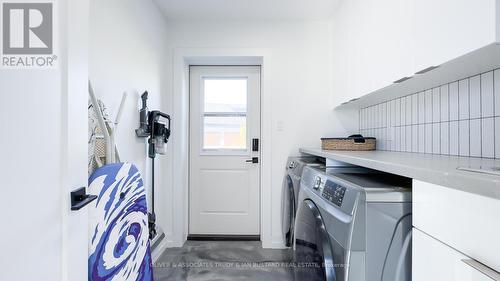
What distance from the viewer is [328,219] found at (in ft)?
3.30

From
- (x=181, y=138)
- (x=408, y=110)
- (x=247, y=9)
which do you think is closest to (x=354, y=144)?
(x=408, y=110)

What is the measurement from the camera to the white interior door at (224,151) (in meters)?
2.85

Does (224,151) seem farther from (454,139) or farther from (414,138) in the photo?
(454,139)

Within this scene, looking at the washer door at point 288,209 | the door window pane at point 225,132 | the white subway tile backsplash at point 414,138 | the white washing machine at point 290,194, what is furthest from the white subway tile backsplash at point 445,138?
the door window pane at point 225,132

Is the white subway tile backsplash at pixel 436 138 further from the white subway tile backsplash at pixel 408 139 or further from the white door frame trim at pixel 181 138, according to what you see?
the white door frame trim at pixel 181 138

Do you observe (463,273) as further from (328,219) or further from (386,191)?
(328,219)

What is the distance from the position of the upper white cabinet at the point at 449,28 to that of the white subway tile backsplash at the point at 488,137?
1.39 feet

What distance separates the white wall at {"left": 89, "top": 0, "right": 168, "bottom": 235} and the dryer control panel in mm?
1307

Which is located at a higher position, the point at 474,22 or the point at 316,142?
the point at 474,22

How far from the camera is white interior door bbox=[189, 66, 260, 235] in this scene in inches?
112

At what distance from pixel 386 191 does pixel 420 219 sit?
0.15 meters

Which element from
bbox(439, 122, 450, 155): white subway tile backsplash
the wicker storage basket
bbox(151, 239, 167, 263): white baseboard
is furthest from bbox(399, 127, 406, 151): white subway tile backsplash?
bbox(151, 239, 167, 263): white baseboard

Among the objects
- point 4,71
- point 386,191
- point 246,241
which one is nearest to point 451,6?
point 386,191

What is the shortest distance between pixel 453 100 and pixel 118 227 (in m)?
1.88
